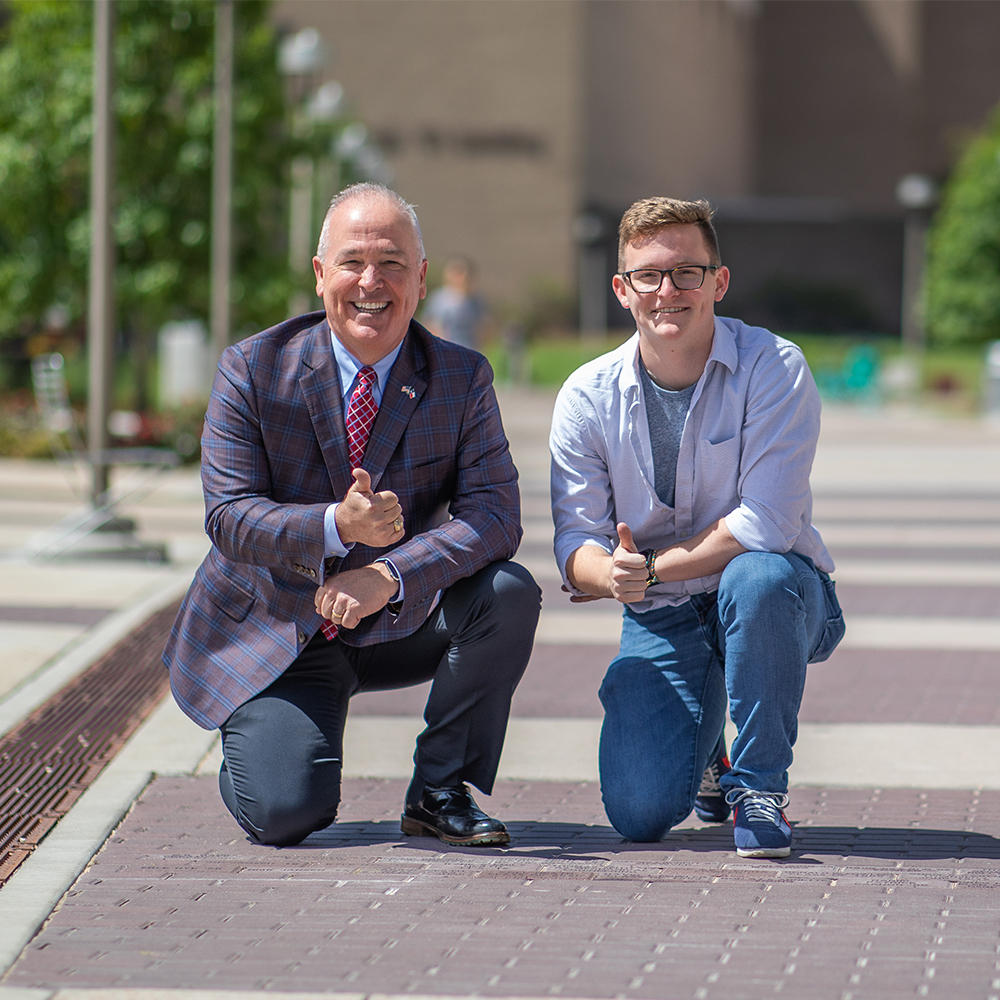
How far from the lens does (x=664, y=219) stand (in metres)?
4.04

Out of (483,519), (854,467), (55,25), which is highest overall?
(55,25)

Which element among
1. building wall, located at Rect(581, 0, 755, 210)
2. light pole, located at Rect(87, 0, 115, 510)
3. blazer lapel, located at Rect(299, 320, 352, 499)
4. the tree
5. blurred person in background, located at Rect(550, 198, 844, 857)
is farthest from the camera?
building wall, located at Rect(581, 0, 755, 210)

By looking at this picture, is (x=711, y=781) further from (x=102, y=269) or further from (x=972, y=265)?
(x=972, y=265)

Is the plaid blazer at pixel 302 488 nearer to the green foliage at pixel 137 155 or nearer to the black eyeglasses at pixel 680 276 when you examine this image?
the black eyeglasses at pixel 680 276

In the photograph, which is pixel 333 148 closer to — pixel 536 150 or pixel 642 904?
pixel 642 904

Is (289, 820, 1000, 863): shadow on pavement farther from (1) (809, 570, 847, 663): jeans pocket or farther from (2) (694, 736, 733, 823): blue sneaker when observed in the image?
(1) (809, 570, 847, 663): jeans pocket

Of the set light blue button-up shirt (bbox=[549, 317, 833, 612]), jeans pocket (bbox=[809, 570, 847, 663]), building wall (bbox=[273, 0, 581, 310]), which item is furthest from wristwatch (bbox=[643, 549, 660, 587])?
building wall (bbox=[273, 0, 581, 310])

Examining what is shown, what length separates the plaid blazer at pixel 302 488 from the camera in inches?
157

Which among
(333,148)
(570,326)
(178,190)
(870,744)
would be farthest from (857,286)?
(870,744)

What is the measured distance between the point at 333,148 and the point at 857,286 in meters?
39.1

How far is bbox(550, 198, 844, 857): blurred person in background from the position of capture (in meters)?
3.93

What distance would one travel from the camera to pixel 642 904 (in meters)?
3.52

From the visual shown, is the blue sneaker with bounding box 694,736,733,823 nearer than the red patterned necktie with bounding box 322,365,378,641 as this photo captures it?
No

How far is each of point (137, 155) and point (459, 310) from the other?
634 centimetres
